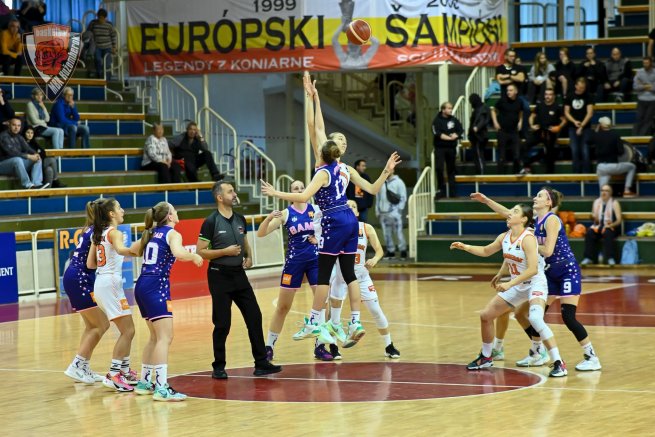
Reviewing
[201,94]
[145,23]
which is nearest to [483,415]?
[145,23]

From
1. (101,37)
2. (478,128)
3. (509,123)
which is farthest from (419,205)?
(101,37)

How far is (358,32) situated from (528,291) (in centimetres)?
498

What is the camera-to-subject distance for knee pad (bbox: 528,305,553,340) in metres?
12.0

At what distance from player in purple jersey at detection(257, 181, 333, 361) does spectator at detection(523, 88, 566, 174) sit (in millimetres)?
13667

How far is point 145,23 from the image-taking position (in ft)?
92.2

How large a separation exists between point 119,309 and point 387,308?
7.27 m

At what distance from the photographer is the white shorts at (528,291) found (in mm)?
12222

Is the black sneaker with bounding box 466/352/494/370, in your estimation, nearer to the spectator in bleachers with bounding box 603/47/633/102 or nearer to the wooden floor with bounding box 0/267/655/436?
the wooden floor with bounding box 0/267/655/436

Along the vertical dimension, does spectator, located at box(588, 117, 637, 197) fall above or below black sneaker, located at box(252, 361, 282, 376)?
above

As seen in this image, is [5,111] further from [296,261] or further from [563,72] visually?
[563,72]

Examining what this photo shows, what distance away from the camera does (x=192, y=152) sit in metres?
26.2

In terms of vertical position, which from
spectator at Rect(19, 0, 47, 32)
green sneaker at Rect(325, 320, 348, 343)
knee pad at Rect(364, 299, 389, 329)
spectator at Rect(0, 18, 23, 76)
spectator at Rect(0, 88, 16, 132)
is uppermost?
spectator at Rect(19, 0, 47, 32)

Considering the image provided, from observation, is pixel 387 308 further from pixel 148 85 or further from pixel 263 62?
pixel 148 85

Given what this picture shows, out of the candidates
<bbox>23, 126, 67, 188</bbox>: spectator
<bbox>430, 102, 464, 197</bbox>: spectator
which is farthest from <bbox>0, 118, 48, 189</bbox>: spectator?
<bbox>430, 102, 464, 197</bbox>: spectator
